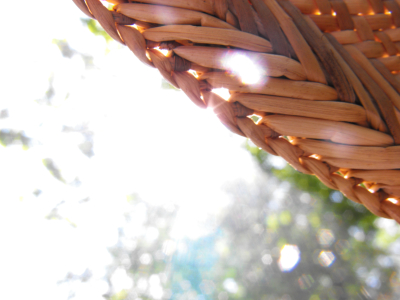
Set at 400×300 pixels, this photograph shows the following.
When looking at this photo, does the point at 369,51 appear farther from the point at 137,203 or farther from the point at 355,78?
the point at 137,203

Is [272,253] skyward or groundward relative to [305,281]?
skyward

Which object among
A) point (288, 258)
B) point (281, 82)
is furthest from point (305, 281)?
point (281, 82)

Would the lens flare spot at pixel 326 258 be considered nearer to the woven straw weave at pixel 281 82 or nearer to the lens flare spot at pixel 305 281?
the lens flare spot at pixel 305 281

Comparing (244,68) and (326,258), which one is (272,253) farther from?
(244,68)

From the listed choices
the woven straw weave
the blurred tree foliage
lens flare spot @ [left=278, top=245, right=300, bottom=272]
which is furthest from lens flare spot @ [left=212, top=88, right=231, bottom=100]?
lens flare spot @ [left=278, top=245, right=300, bottom=272]

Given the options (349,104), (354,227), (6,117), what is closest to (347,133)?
(349,104)

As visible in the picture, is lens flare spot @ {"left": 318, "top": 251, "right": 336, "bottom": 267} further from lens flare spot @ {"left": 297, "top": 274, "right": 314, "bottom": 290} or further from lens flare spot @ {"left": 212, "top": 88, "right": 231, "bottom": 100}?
lens flare spot @ {"left": 212, "top": 88, "right": 231, "bottom": 100}
